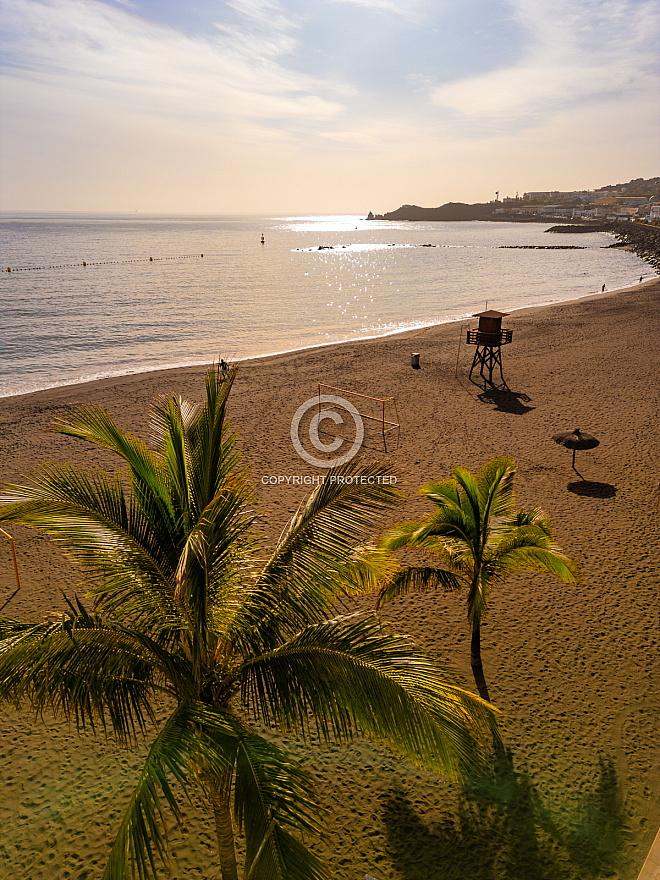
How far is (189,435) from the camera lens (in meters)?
6.24

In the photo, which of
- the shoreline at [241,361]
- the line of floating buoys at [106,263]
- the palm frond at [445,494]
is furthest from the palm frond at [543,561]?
the line of floating buoys at [106,263]

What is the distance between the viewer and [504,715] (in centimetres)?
903

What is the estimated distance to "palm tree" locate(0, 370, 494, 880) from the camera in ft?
12.9

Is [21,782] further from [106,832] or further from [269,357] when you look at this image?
[269,357]

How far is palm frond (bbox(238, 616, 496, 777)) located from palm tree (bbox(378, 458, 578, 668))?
388 centimetres

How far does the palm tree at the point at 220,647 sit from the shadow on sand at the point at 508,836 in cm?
276

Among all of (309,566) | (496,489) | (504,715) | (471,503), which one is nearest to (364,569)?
(309,566)

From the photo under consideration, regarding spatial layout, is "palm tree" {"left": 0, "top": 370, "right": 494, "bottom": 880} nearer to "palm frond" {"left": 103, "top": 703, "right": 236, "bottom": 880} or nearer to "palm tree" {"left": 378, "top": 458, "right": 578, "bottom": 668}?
"palm frond" {"left": 103, "top": 703, "right": 236, "bottom": 880}

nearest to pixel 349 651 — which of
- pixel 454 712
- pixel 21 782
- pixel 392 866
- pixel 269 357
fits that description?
pixel 454 712

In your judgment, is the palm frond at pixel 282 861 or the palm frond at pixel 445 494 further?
the palm frond at pixel 445 494

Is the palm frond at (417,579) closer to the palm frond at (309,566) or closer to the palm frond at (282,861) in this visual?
the palm frond at (309,566)

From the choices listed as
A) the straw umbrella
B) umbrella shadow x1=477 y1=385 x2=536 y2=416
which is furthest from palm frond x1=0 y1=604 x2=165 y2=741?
umbrella shadow x1=477 y1=385 x2=536 y2=416

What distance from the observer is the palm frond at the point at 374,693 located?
4.38m

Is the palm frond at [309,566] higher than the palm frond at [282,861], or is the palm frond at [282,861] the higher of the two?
the palm frond at [309,566]
